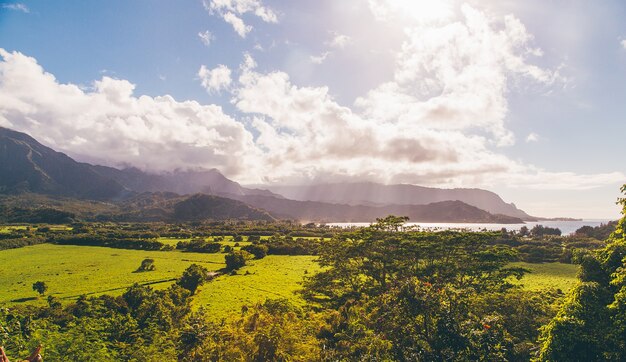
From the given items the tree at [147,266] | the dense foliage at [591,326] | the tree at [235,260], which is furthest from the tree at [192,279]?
the dense foliage at [591,326]

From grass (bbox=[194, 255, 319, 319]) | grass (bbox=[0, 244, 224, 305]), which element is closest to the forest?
grass (bbox=[194, 255, 319, 319])

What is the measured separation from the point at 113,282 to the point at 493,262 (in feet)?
293

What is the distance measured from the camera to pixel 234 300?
63188 millimetres

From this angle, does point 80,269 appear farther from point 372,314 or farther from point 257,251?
point 372,314

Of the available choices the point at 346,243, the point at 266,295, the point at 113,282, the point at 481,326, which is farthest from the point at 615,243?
the point at 113,282

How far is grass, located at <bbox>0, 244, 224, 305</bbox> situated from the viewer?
71.5m

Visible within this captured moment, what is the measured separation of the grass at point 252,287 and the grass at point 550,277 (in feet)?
192

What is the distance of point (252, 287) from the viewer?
74.8 metres

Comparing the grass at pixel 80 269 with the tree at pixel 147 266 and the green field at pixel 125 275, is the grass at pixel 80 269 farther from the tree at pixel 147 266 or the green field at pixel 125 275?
the tree at pixel 147 266

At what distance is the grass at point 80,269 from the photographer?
71500mm

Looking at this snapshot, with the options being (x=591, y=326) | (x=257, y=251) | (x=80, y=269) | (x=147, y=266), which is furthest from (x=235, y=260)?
(x=591, y=326)

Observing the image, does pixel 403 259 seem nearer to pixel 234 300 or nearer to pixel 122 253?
pixel 234 300

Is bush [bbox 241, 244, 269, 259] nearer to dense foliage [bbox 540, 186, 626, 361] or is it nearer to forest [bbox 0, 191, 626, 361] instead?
forest [bbox 0, 191, 626, 361]

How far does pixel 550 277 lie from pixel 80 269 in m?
146
